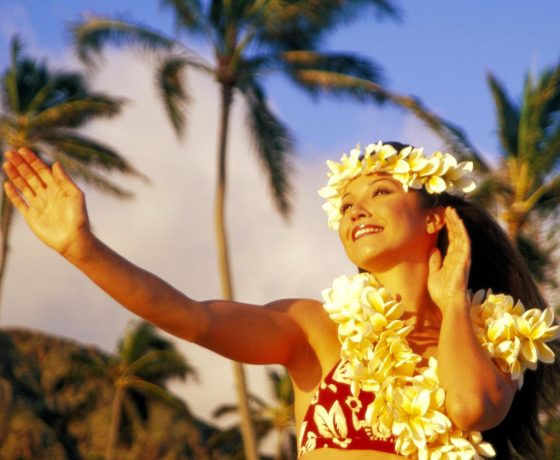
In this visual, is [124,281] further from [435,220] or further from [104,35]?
[104,35]

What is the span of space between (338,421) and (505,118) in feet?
49.9

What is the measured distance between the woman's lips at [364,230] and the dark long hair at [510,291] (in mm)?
273

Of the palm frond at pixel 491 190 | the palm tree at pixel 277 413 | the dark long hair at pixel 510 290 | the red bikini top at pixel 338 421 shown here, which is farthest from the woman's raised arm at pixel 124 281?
the palm tree at pixel 277 413

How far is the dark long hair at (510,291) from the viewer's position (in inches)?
150

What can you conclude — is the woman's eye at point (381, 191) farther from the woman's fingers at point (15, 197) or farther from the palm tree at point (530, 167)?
the palm tree at point (530, 167)

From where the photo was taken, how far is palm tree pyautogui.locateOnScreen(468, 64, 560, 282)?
53.9 ft

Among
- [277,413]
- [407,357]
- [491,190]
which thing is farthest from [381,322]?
[277,413]

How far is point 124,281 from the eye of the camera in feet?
9.43

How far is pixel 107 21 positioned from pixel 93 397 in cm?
2257

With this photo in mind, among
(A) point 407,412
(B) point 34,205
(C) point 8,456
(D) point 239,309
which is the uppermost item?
(C) point 8,456

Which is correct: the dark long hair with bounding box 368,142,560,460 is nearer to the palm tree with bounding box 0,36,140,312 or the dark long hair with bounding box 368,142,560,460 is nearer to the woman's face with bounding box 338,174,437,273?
the woman's face with bounding box 338,174,437,273

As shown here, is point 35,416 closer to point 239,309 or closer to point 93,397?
point 93,397

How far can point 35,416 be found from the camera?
114ft

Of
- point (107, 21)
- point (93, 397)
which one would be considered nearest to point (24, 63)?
point (107, 21)
